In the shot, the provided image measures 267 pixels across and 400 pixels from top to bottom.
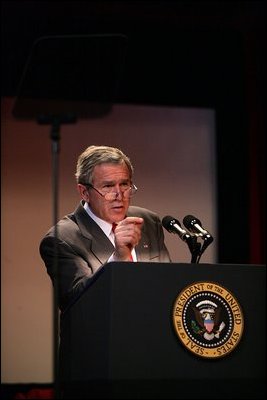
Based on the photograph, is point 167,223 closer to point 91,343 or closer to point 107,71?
point 91,343

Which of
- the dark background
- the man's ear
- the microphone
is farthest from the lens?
the dark background

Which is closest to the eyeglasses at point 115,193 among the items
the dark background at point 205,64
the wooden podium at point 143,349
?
the wooden podium at point 143,349

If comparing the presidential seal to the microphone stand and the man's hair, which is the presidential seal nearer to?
the microphone stand

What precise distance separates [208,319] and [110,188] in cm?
56

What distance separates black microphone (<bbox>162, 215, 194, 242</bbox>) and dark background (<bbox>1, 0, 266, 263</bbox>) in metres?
2.87

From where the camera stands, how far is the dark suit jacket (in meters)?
2.47

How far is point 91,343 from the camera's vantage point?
219cm

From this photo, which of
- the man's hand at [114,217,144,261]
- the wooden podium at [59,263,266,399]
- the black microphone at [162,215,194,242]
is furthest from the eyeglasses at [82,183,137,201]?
the wooden podium at [59,263,266,399]

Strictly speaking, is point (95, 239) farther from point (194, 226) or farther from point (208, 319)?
point (208, 319)

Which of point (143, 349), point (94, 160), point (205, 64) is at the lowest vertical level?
point (143, 349)

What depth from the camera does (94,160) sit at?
8.67 ft

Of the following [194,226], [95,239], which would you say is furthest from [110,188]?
[194,226]

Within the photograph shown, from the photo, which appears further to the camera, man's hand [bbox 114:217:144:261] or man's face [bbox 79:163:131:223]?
man's face [bbox 79:163:131:223]

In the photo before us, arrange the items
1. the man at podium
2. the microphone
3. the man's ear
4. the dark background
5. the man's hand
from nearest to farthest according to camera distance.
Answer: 1. the man's hand
2. the microphone
3. the man at podium
4. the man's ear
5. the dark background
